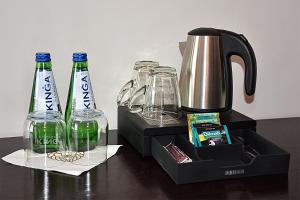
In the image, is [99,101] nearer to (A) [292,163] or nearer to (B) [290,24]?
(A) [292,163]

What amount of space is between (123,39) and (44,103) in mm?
323

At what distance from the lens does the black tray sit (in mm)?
897

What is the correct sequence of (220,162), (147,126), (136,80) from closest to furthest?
(220,162), (147,126), (136,80)

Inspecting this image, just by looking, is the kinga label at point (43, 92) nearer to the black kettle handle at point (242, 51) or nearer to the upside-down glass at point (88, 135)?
the upside-down glass at point (88, 135)

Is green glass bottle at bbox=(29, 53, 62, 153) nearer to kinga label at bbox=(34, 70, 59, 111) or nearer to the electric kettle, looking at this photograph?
kinga label at bbox=(34, 70, 59, 111)

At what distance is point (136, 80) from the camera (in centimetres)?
125

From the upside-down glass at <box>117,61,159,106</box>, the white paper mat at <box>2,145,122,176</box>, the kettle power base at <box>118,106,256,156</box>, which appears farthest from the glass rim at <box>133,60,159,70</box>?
the white paper mat at <box>2,145,122,176</box>

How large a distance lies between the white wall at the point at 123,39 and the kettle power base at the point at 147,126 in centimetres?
15

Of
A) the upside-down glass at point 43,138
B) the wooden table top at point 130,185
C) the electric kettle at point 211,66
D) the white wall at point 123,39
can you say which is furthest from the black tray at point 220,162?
the white wall at point 123,39


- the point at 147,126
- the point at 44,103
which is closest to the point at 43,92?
the point at 44,103

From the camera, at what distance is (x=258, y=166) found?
944mm

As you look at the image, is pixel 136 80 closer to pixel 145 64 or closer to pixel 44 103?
pixel 145 64

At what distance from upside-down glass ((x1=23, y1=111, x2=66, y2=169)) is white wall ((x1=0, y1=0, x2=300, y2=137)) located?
185 mm

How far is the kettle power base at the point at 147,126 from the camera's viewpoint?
1.04 m
